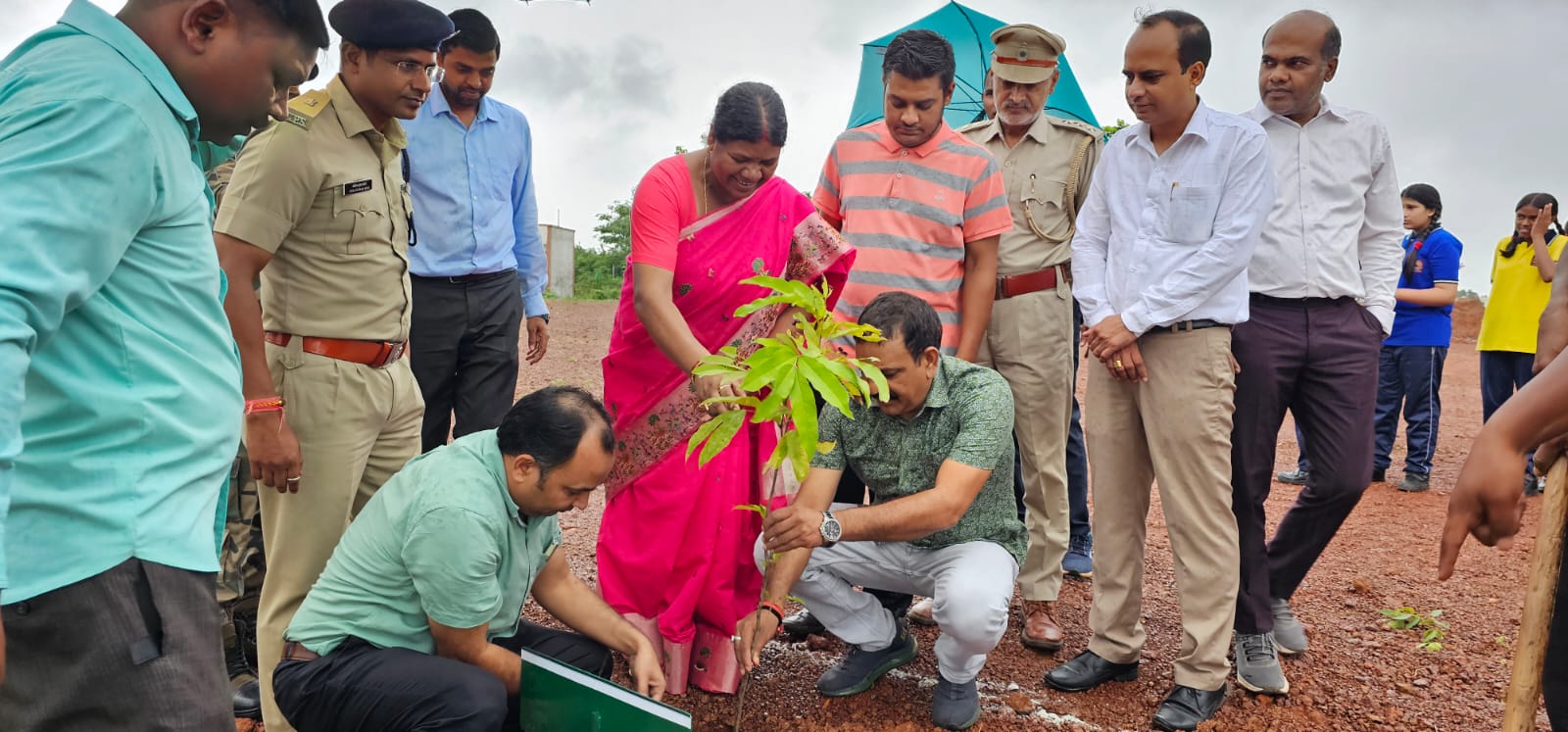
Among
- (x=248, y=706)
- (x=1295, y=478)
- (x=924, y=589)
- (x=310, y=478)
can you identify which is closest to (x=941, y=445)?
(x=924, y=589)

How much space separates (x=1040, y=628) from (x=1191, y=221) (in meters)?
1.53

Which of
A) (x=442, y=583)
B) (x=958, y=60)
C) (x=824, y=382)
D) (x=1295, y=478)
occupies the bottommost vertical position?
(x=1295, y=478)

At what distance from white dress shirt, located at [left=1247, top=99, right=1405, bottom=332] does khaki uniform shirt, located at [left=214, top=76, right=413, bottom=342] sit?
8.70 ft

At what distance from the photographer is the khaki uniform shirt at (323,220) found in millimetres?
2676

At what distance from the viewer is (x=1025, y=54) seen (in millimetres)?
4152

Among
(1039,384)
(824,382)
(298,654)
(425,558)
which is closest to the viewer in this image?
(824,382)

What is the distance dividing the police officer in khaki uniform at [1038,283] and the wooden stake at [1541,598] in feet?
7.30

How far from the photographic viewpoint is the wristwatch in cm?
298

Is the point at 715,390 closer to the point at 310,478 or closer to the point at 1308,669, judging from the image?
the point at 310,478

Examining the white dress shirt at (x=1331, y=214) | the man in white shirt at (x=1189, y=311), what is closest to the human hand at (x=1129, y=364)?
the man in white shirt at (x=1189, y=311)

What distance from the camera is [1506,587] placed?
15.7 feet

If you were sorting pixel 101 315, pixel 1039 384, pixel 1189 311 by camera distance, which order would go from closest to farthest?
pixel 101 315 < pixel 1189 311 < pixel 1039 384

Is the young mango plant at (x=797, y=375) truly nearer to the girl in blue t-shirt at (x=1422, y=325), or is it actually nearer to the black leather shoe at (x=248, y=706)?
A: the black leather shoe at (x=248, y=706)

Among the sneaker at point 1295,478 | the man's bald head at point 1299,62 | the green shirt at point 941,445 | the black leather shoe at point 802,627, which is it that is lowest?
the sneaker at point 1295,478
